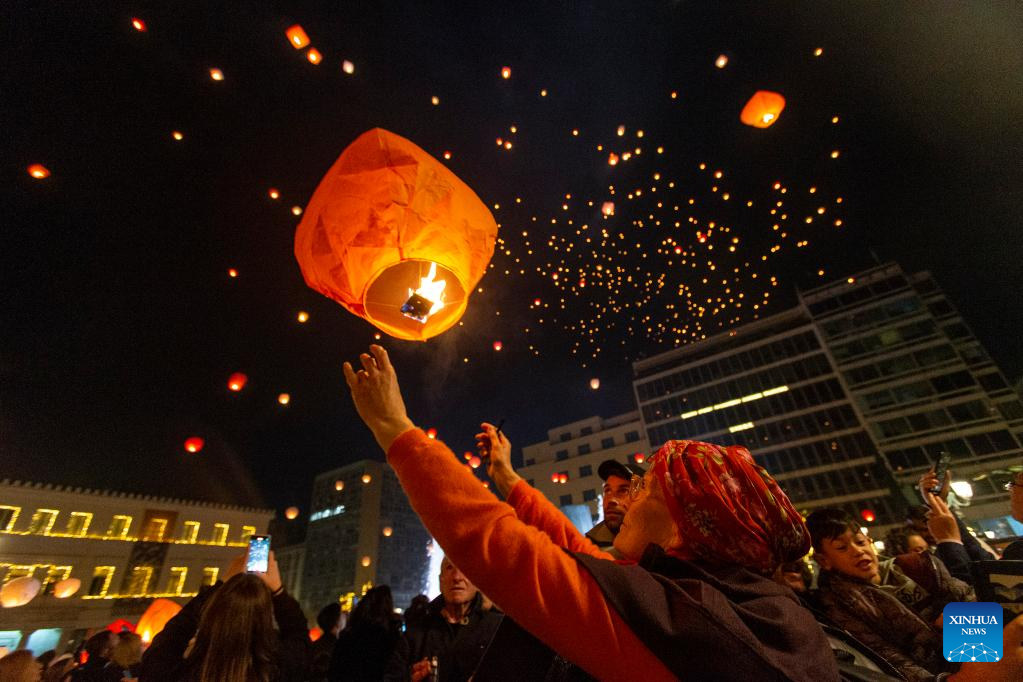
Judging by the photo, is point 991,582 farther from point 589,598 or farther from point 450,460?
point 450,460

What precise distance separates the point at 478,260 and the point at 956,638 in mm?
2862

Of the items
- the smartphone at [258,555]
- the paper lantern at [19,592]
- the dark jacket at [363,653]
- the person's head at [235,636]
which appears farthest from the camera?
the paper lantern at [19,592]

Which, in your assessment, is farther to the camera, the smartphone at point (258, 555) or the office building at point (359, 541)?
the office building at point (359, 541)

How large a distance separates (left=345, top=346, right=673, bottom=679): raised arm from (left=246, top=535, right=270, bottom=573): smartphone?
300cm

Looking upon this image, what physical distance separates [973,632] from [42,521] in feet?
125

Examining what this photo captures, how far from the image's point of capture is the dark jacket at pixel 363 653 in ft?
12.8

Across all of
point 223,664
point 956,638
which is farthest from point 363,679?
point 956,638

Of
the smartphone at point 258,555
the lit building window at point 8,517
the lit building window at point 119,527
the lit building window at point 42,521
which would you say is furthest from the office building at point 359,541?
the smartphone at point 258,555

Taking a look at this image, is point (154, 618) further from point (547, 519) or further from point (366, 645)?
point (547, 519)

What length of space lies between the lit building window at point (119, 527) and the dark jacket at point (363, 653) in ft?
111

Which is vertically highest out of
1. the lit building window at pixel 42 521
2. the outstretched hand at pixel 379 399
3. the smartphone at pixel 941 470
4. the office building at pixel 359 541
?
the office building at pixel 359 541

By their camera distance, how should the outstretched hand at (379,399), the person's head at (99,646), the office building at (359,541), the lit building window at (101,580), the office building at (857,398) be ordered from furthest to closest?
the office building at (359,541) → the office building at (857,398) → the lit building window at (101,580) → the person's head at (99,646) → the outstretched hand at (379,399)

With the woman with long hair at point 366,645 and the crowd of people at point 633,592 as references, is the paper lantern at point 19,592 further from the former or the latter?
the crowd of people at point 633,592

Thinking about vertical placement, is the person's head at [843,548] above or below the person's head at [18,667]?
above
